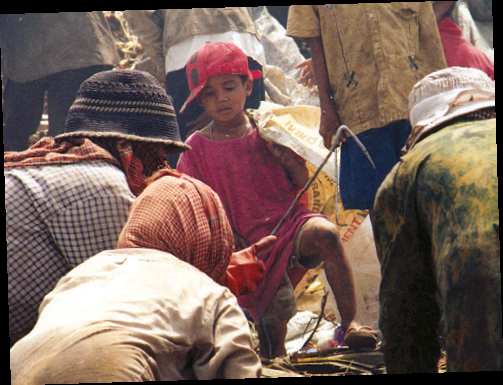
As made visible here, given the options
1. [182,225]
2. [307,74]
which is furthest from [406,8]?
[182,225]

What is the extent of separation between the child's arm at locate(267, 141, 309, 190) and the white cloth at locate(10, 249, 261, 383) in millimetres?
1383

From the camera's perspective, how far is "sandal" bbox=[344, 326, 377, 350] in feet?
9.22

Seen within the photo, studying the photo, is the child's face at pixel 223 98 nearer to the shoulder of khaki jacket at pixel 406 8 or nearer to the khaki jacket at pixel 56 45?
the khaki jacket at pixel 56 45

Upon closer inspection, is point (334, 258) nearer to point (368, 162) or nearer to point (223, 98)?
point (368, 162)

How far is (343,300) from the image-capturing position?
9.72 ft

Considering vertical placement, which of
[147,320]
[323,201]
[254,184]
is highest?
[147,320]

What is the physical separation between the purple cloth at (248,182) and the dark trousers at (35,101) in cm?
60

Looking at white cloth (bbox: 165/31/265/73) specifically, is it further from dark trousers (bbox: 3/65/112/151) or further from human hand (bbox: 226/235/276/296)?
human hand (bbox: 226/235/276/296)

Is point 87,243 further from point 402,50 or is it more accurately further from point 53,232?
point 402,50

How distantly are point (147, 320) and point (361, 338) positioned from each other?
143cm

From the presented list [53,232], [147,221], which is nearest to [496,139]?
[147,221]

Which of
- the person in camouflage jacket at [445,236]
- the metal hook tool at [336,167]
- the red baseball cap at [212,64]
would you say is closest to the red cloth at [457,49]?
the metal hook tool at [336,167]

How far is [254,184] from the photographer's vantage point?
318 centimetres

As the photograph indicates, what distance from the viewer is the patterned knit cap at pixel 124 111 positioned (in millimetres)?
2430
